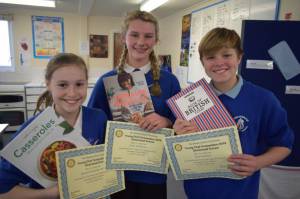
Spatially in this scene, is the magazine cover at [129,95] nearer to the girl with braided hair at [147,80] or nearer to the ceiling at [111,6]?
the girl with braided hair at [147,80]

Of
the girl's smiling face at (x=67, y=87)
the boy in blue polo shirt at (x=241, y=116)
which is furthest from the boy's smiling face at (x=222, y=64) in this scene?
the girl's smiling face at (x=67, y=87)

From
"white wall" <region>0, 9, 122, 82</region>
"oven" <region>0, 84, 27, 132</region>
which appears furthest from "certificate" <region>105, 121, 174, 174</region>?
"white wall" <region>0, 9, 122, 82</region>

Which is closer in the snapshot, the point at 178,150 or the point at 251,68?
the point at 178,150

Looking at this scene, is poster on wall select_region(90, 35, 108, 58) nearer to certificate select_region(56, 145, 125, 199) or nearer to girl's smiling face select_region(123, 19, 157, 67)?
girl's smiling face select_region(123, 19, 157, 67)

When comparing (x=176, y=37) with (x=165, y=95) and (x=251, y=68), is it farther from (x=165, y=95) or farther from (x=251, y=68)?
(x=165, y=95)

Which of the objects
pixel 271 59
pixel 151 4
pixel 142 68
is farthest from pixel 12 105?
pixel 271 59

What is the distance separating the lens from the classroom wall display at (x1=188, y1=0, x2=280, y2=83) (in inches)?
91.0

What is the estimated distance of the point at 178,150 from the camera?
0.98 meters

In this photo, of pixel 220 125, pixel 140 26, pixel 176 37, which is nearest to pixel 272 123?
pixel 220 125

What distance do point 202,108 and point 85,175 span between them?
53cm

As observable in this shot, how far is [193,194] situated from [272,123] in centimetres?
46

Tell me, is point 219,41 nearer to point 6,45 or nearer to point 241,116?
point 241,116

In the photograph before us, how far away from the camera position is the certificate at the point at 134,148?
3.23ft

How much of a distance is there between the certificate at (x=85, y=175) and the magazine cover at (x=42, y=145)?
0.04 meters
